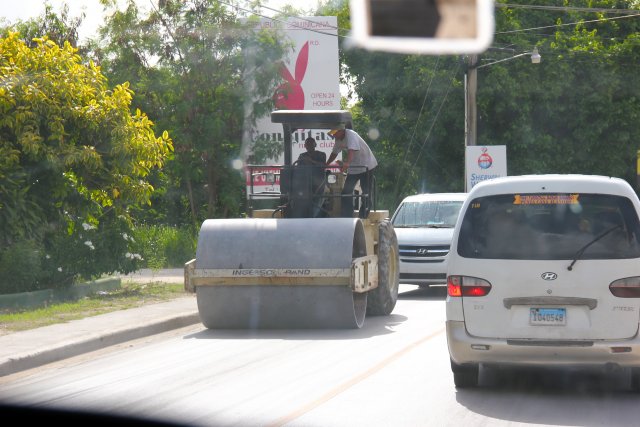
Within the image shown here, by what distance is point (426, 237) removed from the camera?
19.5m

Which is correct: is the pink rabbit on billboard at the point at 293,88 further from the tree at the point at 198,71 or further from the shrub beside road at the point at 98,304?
the shrub beside road at the point at 98,304

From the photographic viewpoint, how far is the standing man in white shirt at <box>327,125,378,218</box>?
1522 cm

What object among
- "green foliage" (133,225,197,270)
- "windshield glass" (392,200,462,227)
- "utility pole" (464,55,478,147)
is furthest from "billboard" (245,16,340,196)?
"windshield glass" (392,200,462,227)

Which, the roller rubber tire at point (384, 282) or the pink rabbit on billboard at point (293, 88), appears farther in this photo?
the pink rabbit on billboard at point (293, 88)

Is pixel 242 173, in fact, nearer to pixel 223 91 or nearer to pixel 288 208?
pixel 223 91

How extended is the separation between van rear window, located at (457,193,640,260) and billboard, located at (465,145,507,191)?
24.2 metres

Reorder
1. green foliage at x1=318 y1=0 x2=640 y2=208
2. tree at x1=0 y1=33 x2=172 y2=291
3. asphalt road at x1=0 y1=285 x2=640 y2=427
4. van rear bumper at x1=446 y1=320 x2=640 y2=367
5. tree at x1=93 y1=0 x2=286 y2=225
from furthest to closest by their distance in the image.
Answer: green foliage at x1=318 y1=0 x2=640 y2=208 → tree at x1=93 y1=0 x2=286 y2=225 → tree at x1=0 y1=33 x2=172 y2=291 → van rear bumper at x1=446 y1=320 x2=640 y2=367 → asphalt road at x1=0 y1=285 x2=640 y2=427

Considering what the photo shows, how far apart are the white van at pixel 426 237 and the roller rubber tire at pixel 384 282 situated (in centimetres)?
293

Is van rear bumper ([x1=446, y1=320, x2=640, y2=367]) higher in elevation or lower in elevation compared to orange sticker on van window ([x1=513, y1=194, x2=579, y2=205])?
lower

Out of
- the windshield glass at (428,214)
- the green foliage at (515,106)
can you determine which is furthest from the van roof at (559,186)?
the green foliage at (515,106)

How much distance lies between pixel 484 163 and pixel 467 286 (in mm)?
24807

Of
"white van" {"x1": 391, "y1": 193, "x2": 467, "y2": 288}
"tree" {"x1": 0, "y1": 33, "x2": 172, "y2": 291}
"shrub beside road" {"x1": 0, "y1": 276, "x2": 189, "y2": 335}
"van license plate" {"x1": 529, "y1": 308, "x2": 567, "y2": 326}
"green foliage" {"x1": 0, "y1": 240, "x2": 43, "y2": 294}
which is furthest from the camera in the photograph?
"white van" {"x1": 391, "y1": 193, "x2": 467, "y2": 288}

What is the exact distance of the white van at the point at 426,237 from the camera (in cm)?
1922

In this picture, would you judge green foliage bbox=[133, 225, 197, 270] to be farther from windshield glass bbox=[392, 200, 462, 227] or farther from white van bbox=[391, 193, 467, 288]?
white van bbox=[391, 193, 467, 288]
